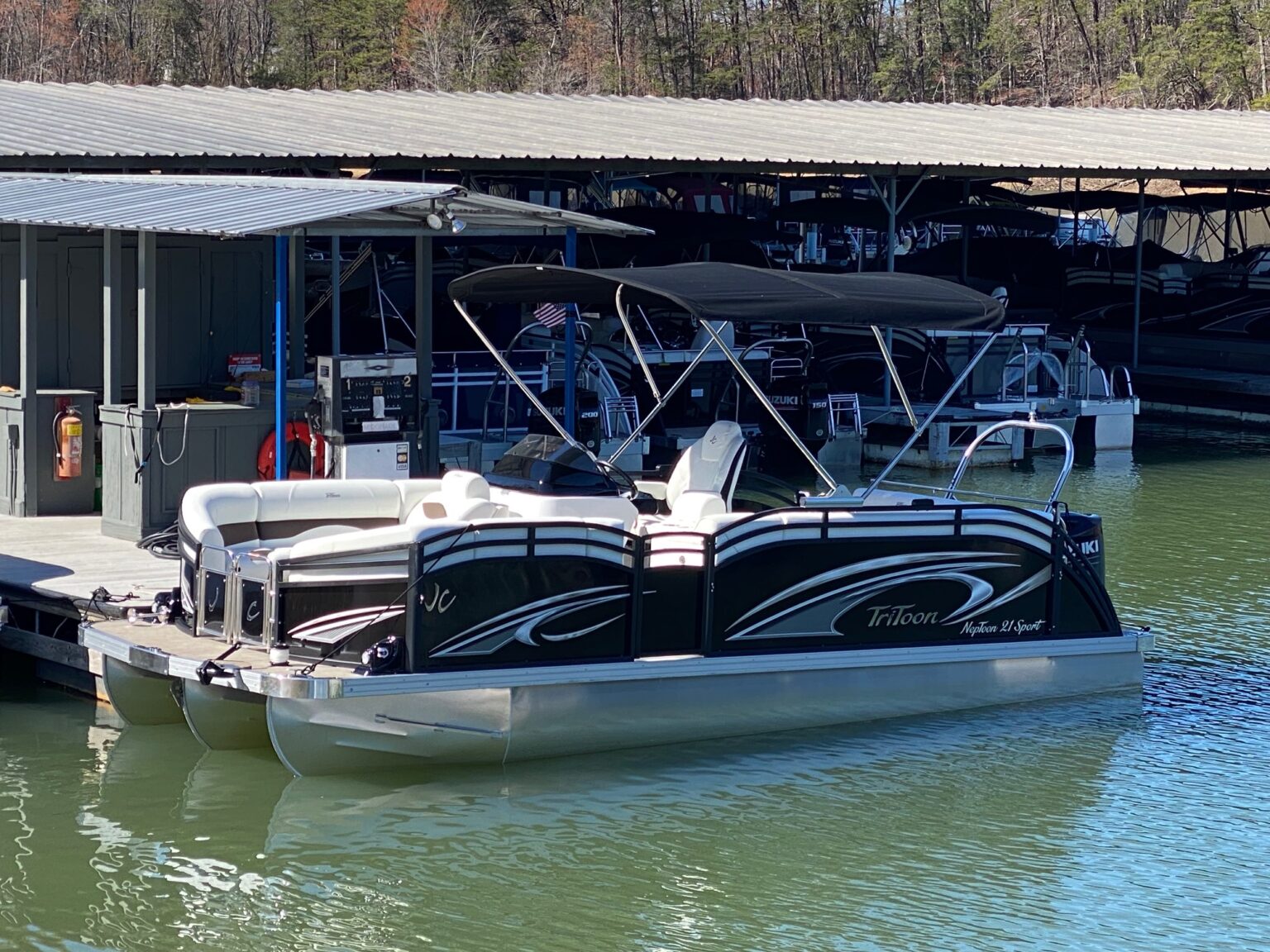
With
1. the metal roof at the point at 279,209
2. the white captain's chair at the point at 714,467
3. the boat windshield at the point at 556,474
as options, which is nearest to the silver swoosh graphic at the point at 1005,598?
the white captain's chair at the point at 714,467

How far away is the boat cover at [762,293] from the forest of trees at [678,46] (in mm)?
45451

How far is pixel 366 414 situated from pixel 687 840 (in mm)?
4891

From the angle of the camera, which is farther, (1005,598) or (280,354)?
(280,354)

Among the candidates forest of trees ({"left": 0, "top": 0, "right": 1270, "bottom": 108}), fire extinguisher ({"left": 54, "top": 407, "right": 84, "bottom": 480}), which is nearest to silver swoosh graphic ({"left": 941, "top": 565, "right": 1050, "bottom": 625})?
fire extinguisher ({"left": 54, "top": 407, "right": 84, "bottom": 480})

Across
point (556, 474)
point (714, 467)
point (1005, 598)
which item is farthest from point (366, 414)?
point (1005, 598)

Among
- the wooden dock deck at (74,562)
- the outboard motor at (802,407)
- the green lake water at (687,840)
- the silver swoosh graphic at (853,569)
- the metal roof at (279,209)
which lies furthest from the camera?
the outboard motor at (802,407)

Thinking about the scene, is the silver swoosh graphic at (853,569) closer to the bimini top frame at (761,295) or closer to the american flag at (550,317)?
the bimini top frame at (761,295)

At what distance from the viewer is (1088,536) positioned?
1044cm

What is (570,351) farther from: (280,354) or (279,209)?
(280,354)

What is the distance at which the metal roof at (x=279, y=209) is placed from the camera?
11.3 metres

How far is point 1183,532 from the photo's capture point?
1627 centimetres

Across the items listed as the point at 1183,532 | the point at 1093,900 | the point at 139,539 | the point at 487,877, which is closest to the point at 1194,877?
the point at 1093,900

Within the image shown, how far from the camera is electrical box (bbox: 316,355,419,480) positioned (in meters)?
12.2

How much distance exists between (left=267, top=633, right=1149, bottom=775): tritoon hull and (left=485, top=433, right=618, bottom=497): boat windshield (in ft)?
4.24
